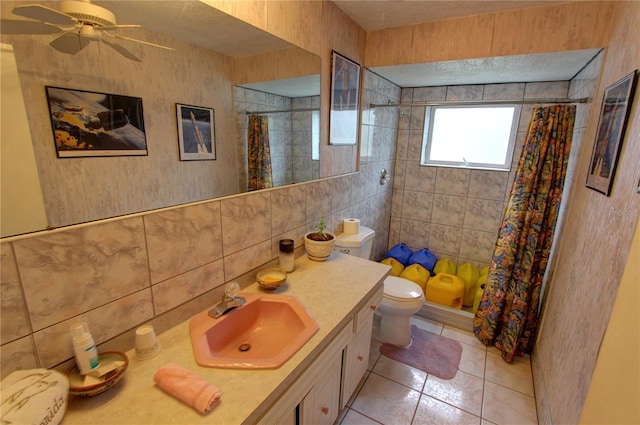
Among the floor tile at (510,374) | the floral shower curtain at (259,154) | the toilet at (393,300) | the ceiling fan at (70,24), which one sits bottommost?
the floor tile at (510,374)

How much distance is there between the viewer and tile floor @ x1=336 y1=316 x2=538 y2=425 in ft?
5.38

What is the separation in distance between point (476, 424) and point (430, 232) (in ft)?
5.70

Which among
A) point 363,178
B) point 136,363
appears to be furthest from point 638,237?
point 363,178

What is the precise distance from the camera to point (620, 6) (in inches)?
57.8

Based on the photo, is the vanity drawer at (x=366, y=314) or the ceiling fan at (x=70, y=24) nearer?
the ceiling fan at (x=70, y=24)

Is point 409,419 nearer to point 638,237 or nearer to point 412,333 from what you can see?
point 412,333

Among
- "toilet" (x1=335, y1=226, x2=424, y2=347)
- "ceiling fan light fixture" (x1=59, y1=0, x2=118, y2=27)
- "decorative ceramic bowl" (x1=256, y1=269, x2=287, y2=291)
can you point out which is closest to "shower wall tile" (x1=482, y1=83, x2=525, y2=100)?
"toilet" (x1=335, y1=226, x2=424, y2=347)

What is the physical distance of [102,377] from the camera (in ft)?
2.63

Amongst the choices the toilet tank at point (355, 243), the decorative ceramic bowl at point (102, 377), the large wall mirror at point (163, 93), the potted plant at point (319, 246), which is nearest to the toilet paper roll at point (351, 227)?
the toilet tank at point (355, 243)

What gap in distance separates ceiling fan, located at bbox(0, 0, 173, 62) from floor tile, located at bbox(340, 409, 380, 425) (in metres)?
1.94

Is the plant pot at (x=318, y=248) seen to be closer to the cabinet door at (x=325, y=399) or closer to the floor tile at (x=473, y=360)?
the cabinet door at (x=325, y=399)

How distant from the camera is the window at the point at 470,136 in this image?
262 cm

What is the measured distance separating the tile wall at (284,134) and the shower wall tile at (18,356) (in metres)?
0.83

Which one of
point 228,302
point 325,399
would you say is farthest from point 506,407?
point 228,302
